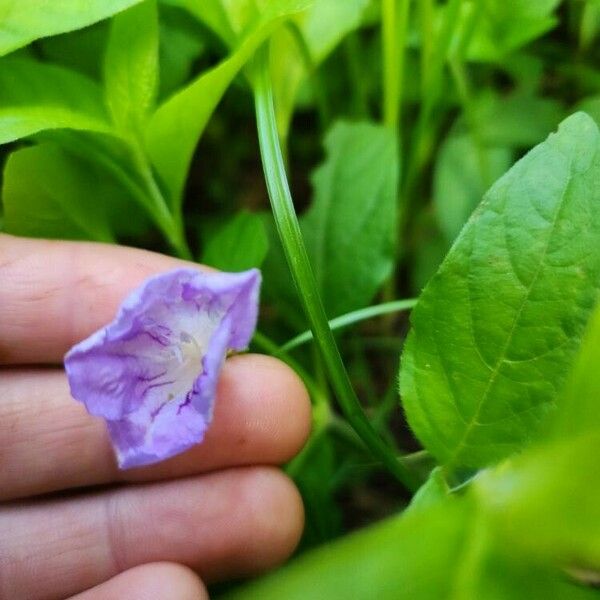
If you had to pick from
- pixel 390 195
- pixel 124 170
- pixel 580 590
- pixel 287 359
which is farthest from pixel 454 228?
pixel 580 590

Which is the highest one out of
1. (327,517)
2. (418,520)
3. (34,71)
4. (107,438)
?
(34,71)

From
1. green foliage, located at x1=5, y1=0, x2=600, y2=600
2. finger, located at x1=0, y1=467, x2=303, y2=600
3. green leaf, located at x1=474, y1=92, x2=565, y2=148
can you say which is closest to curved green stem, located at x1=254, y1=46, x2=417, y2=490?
green foliage, located at x1=5, y1=0, x2=600, y2=600

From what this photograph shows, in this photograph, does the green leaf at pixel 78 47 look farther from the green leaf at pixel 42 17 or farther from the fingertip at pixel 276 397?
the fingertip at pixel 276 397

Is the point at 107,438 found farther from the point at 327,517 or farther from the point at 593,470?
the point at 593,470

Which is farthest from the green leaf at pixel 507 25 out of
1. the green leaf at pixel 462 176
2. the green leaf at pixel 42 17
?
the green leaf at pixel 42 17

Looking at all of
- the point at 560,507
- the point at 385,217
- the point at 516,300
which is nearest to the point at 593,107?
the point at 385,217
